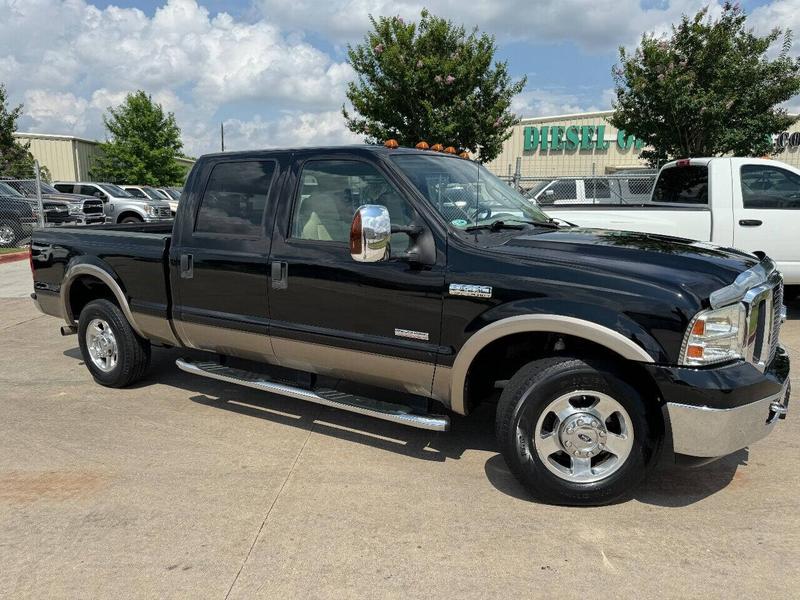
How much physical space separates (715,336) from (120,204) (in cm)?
2190

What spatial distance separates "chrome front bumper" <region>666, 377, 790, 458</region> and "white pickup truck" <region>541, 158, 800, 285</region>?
15.5 ft

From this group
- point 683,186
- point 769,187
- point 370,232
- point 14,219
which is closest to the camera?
point 370,232

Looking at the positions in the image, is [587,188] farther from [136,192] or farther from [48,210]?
[136,192]

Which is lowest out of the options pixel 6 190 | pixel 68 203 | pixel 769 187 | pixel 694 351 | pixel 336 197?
pixel 694 351

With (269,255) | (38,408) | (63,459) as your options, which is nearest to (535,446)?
(269,255)

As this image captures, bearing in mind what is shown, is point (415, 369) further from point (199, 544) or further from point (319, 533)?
point (199, 544)

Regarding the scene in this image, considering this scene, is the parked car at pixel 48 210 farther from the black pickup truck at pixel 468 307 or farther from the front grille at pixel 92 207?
the black pickup truck at pixel 468 307

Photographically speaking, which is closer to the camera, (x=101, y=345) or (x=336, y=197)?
(x=336, y=197)

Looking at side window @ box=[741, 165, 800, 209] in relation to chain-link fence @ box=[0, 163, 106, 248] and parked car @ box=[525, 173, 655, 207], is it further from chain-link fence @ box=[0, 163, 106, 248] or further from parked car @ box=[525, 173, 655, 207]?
chain-link fence @ box=[0, 163, 106, 248]

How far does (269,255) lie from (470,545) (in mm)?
2186

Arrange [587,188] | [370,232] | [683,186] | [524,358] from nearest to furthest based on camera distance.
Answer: [370,232], [524,358], [683,186], [587,188]

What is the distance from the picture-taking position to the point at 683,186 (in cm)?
805

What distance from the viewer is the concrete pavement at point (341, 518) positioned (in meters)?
2.79

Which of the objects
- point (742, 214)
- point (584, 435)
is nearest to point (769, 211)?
point (742, 214)
